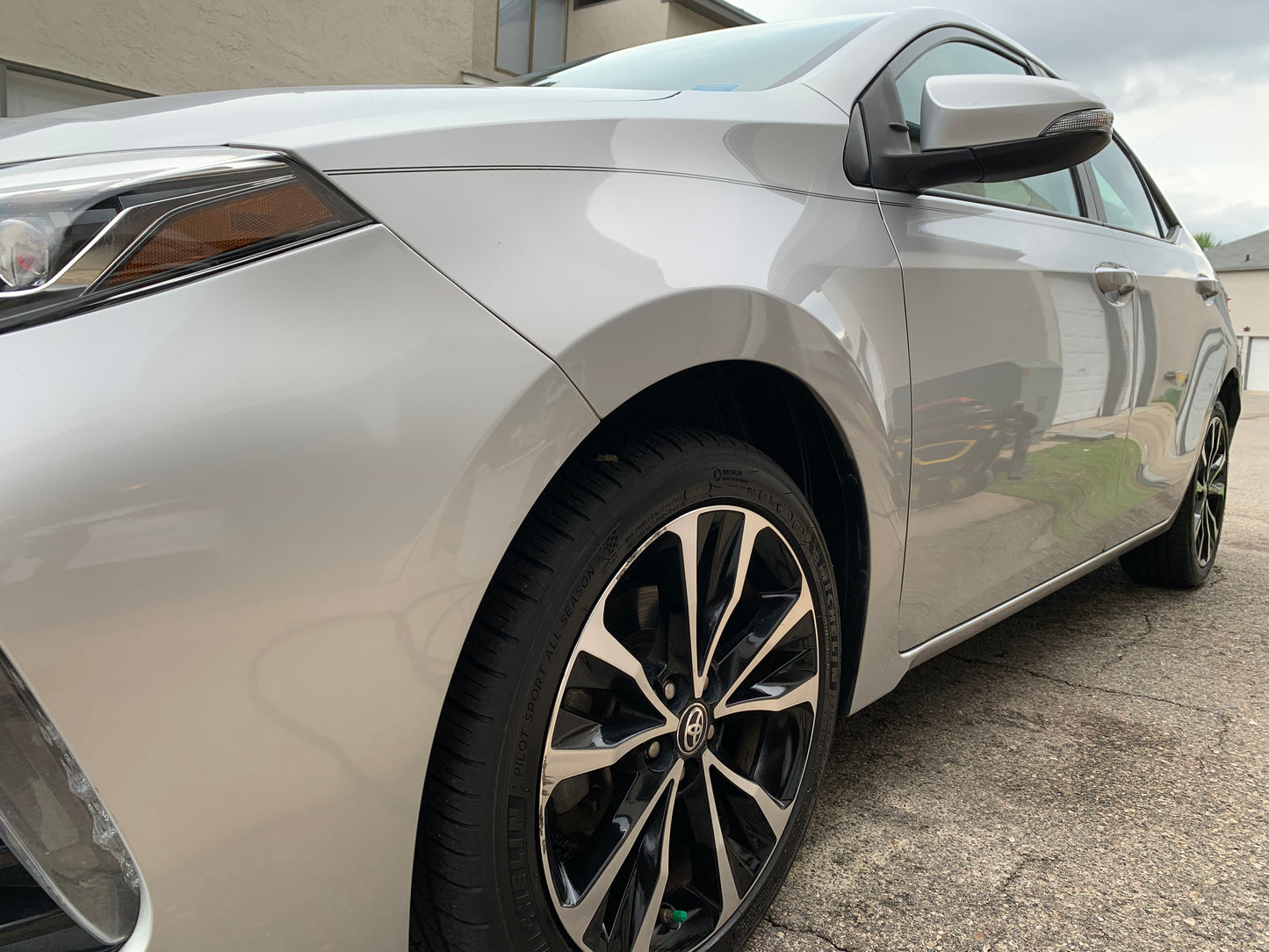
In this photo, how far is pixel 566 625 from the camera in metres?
1.05

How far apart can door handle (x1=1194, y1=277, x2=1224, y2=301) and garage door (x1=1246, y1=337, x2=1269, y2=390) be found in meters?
39.6

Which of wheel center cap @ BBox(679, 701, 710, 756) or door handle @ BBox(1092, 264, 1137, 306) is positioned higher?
door handle @ BBox(1092, 264, 1137, 306)

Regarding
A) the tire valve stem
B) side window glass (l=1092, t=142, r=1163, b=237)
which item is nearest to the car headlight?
the tire valve stem

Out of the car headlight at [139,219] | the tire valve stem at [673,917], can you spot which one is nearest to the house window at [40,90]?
the car headlight at [139,219]

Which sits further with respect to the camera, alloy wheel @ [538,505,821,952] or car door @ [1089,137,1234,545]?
car door @ [1089,137,1234,545]

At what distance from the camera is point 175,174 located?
34.0 inches

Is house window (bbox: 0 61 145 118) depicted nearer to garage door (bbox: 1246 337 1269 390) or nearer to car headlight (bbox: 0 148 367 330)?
car headlight (bbox: 0 148 367 330)

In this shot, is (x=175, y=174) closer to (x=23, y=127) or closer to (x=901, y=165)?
(x=23, y=127)

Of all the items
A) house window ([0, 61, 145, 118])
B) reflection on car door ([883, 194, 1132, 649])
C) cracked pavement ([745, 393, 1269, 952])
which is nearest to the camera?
cracked pavement ([745, 393, 1269, 952])

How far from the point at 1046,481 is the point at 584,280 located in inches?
52.9

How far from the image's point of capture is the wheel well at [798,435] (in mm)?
1360

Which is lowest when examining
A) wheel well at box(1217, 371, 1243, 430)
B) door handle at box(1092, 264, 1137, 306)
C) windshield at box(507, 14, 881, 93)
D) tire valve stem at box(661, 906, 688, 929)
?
tire valve stem at box(661, 906, 688, 929)

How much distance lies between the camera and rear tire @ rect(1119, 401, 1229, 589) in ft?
10.7

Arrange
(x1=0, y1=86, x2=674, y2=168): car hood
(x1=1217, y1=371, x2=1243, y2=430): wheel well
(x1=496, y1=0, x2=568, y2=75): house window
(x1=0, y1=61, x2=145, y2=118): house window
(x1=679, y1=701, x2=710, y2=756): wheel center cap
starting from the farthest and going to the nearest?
(x1=496, y1=0, x2=568, y2=75): house window → (x1=0, y1=61, x2=145, y2=118): house window → (x1=1217, y1=371, x2=1243, y2=430): wheel well → (x1=679, y1=701, x2=710, y2=756): wheel center cap → (x1=0, y1=86, x2=674, y2=168): car hood
